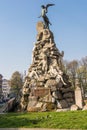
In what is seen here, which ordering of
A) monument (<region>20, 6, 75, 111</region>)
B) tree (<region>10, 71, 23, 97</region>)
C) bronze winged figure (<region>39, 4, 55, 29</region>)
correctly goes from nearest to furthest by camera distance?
monument (<region>20, 6, 75, 111</region>) < bronze winged figure (<region>39, 4, 55, 29</region>) < tree (<region>10, 71, 23, 97</region>)

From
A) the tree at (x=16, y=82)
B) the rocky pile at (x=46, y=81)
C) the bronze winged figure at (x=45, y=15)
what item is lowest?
the rocky pile at (x=46, y=81)

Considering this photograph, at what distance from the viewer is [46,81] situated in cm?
2606

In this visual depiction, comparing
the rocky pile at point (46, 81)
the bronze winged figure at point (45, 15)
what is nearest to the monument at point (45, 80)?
the rocky pile at point (46, 81)

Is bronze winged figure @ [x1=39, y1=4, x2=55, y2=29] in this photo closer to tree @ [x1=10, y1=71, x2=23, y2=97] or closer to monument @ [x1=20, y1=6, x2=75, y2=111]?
monument @ [x1=20, y1=6, x2=75, y2=111]

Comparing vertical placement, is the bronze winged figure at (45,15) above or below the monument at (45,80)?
above

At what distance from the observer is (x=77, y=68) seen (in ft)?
186

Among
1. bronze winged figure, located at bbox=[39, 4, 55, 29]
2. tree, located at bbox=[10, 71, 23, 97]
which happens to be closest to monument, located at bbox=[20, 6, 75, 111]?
bronze winged figure, located at bbox=[39, 4, 55, 29]

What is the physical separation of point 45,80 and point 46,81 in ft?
0.71

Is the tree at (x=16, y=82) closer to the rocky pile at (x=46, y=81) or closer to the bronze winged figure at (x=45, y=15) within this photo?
the rocky pile at (x=46, y=81)

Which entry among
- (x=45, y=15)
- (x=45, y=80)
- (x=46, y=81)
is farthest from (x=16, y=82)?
(x=46, y=81)

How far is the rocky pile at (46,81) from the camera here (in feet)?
79.4

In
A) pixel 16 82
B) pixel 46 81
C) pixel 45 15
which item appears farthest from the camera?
pixel 16 82

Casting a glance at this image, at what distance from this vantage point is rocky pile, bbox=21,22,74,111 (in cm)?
2419

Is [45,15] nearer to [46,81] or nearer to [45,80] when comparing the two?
[45,80]
